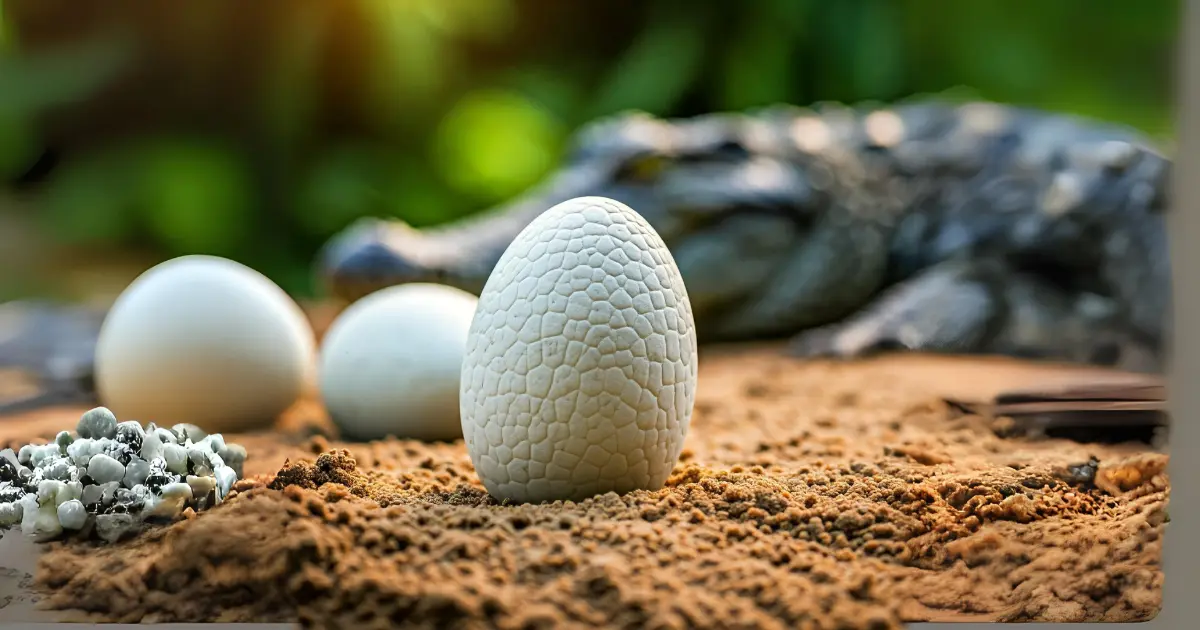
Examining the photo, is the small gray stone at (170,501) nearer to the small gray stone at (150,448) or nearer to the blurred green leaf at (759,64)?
the small gray stone at (150,448)

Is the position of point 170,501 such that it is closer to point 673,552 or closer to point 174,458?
point 174,458

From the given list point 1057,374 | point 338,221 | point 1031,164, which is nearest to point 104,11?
point 338,221

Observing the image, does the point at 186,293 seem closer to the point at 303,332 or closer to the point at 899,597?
the point at 303,332

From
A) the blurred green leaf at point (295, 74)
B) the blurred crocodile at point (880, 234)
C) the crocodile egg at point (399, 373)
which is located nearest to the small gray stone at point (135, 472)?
the crocodile egg at point (399, 373)

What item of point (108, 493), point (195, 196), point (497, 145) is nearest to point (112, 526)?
point (108, 493)

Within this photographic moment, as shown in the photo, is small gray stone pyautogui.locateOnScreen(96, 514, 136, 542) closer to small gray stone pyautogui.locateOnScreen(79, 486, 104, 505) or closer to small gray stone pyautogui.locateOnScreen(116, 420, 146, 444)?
small gray stone pyautogui.locateOnScreen(79, 486, 104, 505)
